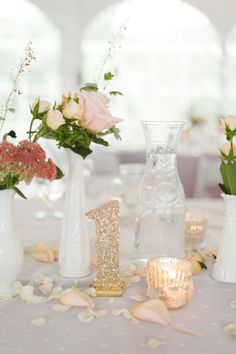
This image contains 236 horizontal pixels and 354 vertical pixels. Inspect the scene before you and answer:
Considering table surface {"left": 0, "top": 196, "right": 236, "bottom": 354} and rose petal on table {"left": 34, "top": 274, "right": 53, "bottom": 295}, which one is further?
rose petal on table {"left": 34, "top": 274, "right": 53, "bottom": 295}

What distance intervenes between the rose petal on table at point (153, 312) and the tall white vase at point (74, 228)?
22cm

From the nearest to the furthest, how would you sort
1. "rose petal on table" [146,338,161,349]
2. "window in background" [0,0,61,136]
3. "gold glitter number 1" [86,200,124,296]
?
"rose petal on table" [146,338,161,349], "gold glitter number 1" [86,200,124,296], "window in background" [0,0,61,136]

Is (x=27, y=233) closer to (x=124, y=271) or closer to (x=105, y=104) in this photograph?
(x=124, y=271)

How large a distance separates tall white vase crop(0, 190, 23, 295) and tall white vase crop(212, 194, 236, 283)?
1.42 feet

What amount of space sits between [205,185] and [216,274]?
205 centimetres

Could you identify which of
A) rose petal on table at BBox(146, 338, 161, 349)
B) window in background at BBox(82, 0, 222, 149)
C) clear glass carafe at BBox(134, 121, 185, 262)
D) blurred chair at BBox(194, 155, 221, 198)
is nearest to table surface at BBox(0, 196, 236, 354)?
rose petal on table at BBox(146, 338, 161, 349)

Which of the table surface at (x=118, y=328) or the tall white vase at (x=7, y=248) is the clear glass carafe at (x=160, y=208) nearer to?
the table surface at (x=118, y=328)

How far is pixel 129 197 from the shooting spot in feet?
5.58

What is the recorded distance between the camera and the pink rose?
0.98 m

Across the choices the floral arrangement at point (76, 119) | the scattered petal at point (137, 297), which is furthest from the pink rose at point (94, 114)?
the scattered petal at point (137, 297)

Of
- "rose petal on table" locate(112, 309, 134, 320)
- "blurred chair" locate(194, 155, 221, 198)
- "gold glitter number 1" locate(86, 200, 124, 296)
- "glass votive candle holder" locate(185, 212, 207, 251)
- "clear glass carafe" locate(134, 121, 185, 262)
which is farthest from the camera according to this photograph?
"blurred chair" locate(194, 155, 221, 198)

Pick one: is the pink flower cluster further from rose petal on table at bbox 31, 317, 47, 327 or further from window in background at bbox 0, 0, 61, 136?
window in background at bbox 0, 0, 61, 136

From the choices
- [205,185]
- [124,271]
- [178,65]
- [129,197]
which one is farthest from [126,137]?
[124,271]

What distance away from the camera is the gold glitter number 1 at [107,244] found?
101 cm
